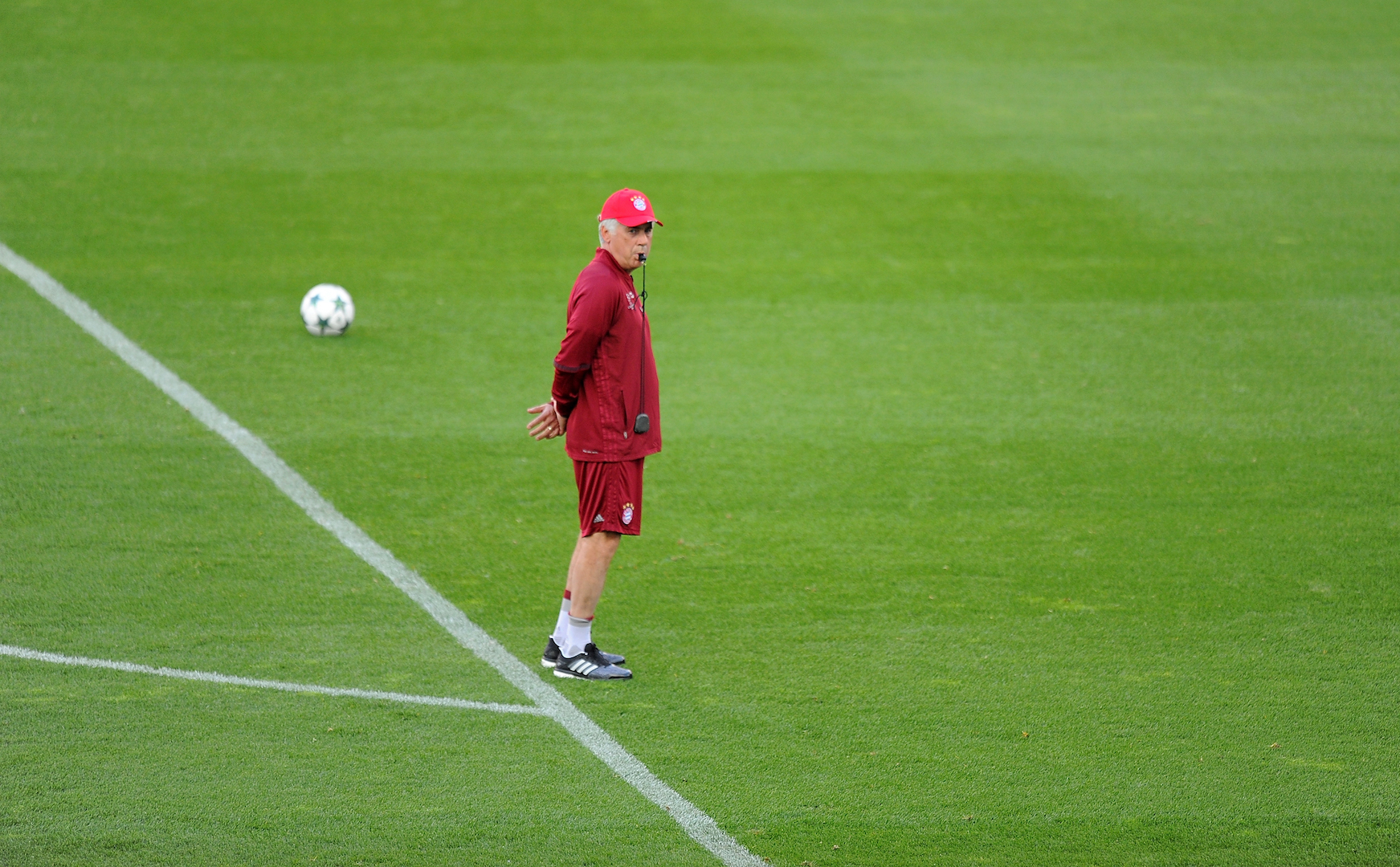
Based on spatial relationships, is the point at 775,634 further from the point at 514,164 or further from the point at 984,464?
the point at 514,164

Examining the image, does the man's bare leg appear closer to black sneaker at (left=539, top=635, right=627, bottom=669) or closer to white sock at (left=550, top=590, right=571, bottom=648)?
white sock at (left=550, top=590, right=571, bottom=648)

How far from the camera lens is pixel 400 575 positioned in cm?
676

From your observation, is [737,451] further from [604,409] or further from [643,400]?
[604,409]

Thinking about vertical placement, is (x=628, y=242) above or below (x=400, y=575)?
above

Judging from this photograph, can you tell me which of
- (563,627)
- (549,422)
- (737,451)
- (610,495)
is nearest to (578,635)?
(563,627)

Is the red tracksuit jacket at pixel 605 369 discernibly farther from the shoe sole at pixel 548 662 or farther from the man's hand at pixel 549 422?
the shoe sole at pixel 548 662

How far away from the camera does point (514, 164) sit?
14.1 m

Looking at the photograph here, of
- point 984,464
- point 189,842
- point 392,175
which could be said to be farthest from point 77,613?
point 392,175

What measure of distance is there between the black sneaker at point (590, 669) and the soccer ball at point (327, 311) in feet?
15.8

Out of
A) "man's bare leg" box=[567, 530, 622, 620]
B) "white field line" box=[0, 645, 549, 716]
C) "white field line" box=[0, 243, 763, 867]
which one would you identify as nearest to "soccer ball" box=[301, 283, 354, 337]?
"white field line" box=[0, 243, 763, 867]

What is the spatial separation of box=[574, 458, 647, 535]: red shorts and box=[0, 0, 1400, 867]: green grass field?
72 cm

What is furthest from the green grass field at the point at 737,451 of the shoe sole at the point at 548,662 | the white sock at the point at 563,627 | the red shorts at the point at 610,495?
the red shorts at the point at 610,495

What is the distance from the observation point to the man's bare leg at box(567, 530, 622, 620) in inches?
228

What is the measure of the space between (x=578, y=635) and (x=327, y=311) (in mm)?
4863
